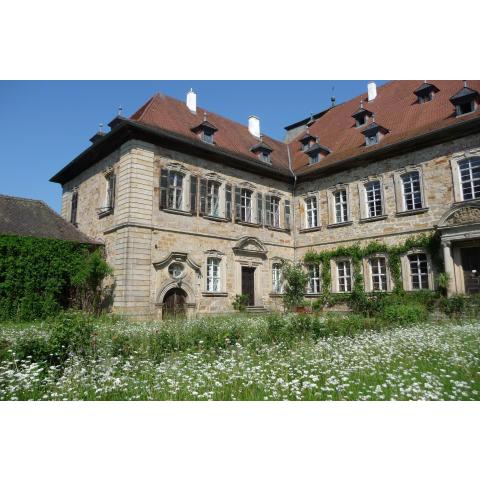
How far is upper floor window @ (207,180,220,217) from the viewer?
58.9ft

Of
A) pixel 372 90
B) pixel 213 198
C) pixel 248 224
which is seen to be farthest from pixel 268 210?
pixel 372 90

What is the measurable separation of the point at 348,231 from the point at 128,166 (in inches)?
420

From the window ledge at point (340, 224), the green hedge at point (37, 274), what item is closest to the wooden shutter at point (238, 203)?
the window ledge at point (340, 224)

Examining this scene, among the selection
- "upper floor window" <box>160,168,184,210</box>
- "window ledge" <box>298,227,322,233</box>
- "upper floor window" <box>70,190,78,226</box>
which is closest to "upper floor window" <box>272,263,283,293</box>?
"window ledge" <box>298,227,322,233</box>

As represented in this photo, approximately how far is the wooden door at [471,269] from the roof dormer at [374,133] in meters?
6.64

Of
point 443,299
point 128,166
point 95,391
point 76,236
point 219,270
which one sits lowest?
point 95,391

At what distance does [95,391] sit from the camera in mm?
4688

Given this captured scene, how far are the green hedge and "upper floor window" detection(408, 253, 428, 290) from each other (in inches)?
519

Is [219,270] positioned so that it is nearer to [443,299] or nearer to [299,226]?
[299,226]

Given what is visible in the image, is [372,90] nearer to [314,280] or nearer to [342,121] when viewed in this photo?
[342,121]

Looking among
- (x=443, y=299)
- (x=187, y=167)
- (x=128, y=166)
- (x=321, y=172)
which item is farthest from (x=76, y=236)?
(x=443, y=299)

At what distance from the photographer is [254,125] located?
24359 mm

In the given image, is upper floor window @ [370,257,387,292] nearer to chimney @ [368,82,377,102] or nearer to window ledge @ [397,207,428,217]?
window ledge @ [397,207,428,217]

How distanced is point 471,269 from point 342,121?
11986 millimetres
